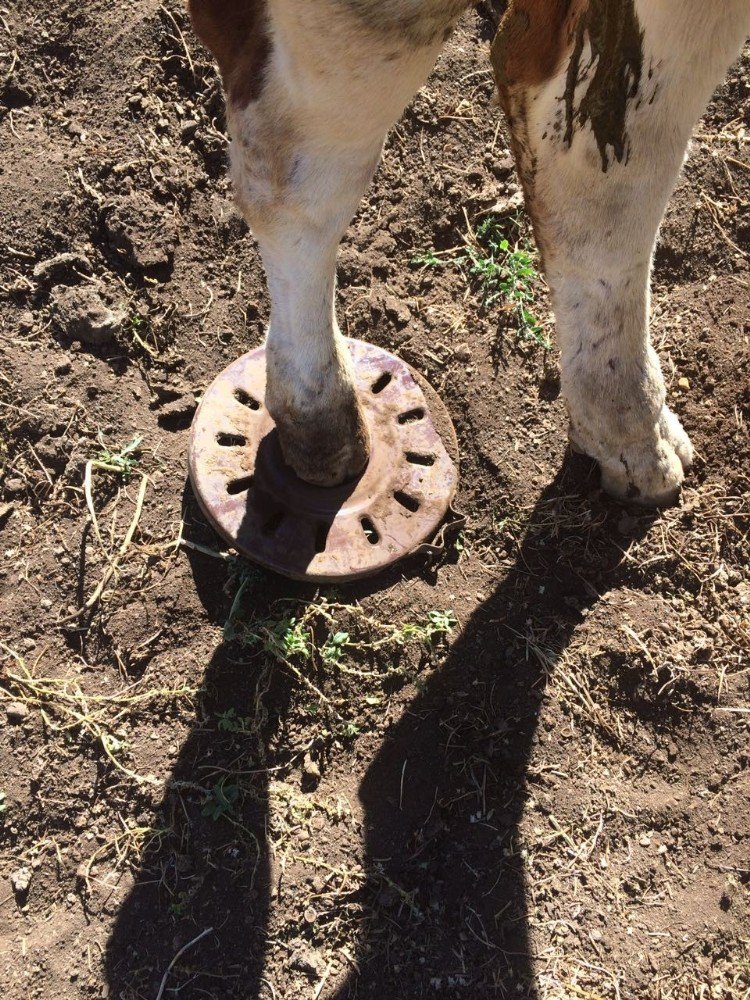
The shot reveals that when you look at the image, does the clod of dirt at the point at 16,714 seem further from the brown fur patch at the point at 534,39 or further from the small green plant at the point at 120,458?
the brown fur patch at the point at 534,39

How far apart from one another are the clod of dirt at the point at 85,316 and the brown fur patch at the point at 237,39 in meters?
0.99

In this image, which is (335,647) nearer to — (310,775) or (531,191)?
(310,775)

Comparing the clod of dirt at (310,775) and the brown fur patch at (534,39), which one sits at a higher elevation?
the brown fur patch at (534,39)

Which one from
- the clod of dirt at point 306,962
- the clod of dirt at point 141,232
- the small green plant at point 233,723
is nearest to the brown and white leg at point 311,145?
the small green plant at point 233,723

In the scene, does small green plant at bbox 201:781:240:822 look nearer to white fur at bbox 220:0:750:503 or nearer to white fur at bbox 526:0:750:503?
white fur at bbox 220:0:750:503

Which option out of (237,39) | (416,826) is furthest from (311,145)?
(416,826)

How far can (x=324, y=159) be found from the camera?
217 centimetres

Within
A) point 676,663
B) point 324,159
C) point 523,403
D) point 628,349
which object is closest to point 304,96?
point 324,159

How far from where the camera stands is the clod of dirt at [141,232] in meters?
3.16

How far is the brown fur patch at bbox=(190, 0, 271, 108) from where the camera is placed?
7.06ft

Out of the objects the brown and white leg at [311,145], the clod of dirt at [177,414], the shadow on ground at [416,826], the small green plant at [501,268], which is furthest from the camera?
the small green plant at [501,268]

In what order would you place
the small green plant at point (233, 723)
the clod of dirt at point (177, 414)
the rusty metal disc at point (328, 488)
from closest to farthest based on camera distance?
the small green plant at point (233, 723) < the rusty metal disc at point (328, 488) < the clod of dirt at point (177, 414)

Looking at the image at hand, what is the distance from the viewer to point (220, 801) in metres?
2.49

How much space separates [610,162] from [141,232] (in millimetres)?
1705
